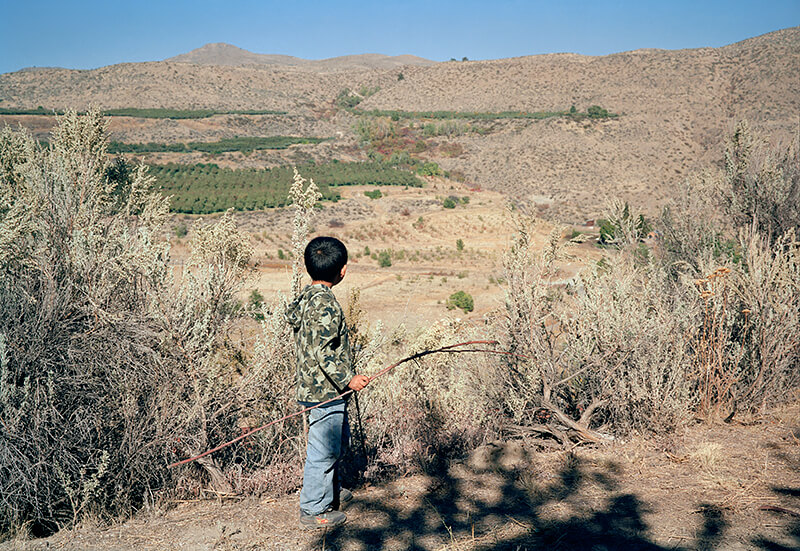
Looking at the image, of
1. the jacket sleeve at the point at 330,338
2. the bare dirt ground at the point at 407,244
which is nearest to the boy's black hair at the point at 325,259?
the jacket sleeve at the point at 330,338

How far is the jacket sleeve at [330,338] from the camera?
3111mm

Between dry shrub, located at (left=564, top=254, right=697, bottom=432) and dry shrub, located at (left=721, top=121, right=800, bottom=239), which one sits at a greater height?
dry shrub, located at (left=721, top=121, right=800, bottom=239)

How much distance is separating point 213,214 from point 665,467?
27.1 meters

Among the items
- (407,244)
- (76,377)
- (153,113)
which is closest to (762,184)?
(76,377)

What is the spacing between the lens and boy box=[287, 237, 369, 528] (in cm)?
313

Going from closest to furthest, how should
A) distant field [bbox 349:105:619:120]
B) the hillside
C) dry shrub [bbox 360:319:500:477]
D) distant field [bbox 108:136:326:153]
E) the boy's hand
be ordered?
1. the boy's hand
2. dry shrub [bbox 360:319:500:477]
3. the hillside
4. distant field [bbox 108:136:326:153]
5. distant field [bbox 349:105:619:120]

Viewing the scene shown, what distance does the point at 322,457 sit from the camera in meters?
3.21

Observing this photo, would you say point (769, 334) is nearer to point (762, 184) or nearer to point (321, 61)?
point (762, 184)

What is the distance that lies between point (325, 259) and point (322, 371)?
1.97 ft

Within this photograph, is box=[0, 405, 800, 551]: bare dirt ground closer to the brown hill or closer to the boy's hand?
the boy's hand

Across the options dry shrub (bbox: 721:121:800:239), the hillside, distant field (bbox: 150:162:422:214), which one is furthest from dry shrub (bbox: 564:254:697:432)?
distant field (bbox: 150:162:422:214)

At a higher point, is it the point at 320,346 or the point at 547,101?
the point at 547,101

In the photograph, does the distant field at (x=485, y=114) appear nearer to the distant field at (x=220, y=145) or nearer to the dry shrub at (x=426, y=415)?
the distant field at (x=220, y=145)

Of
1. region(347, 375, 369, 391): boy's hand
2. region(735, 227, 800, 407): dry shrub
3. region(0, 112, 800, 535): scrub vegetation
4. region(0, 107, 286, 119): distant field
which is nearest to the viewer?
region(347, 375, 369, 391): boy's hand
